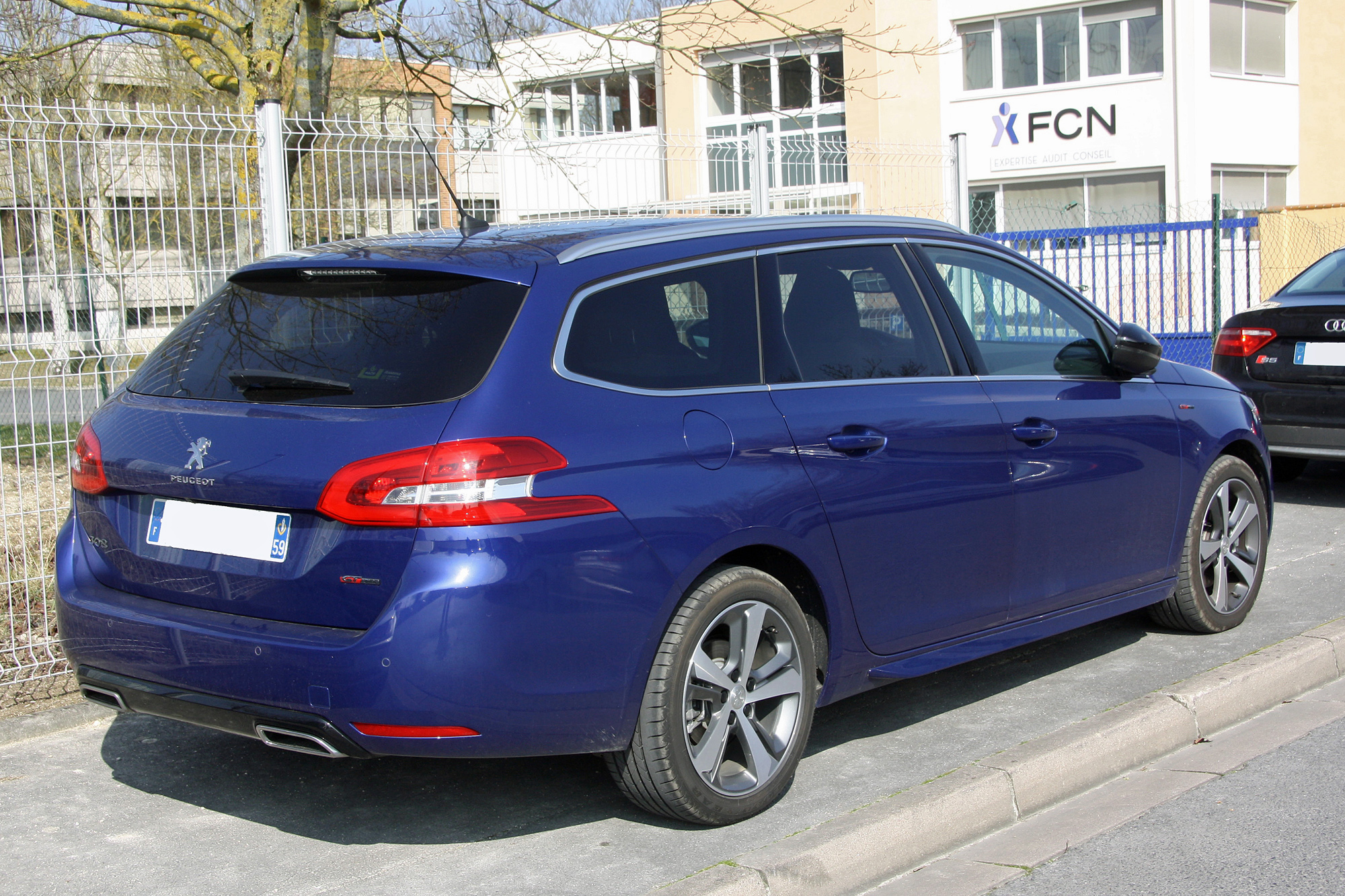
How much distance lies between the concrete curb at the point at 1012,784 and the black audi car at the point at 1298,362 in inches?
129

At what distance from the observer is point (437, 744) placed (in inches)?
129

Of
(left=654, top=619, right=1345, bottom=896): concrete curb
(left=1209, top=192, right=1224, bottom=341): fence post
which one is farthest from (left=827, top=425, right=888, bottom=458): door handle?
(left=1209, top=192, right=1224, bottom=341): fence post

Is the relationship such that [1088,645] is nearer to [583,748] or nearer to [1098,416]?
[1098,416]

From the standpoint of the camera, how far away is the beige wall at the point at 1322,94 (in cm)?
3056

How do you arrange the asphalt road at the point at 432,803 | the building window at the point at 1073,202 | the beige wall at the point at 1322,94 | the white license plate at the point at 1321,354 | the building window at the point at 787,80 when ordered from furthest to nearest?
the building window at the point at 787,80
the beige wall at the point at 1322,94
the building window at the point at 1073,202
the white license plate at the point at 1321,354
the asphalt road at the point at 432,803

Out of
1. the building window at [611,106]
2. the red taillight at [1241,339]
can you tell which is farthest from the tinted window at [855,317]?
the building window at [611,106]

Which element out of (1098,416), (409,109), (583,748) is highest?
(409,109)

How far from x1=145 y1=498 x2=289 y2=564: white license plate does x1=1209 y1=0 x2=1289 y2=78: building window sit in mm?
29360

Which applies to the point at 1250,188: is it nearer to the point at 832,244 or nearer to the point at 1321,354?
the point at 1321,354

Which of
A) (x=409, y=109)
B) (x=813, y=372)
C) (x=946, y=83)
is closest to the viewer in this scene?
(x=813, y=372)

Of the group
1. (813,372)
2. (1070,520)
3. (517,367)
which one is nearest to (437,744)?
(517,367)

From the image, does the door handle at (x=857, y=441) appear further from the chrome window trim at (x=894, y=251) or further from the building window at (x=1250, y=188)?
the building window at (x=1250, y=188)

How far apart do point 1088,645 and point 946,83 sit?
90.0 feet

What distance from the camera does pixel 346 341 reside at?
358 cm
